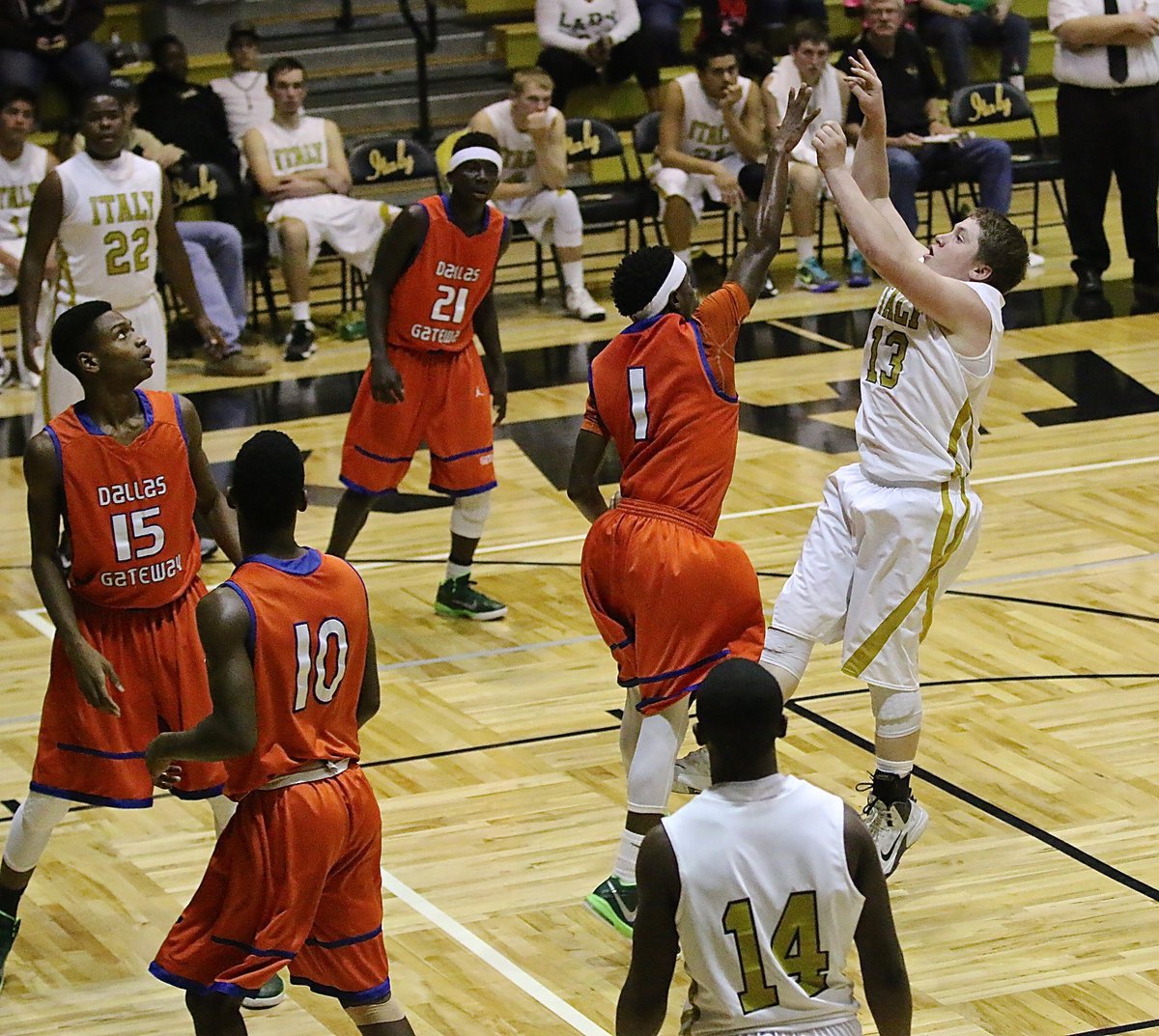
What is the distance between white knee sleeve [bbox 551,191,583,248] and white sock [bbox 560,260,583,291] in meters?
0.11

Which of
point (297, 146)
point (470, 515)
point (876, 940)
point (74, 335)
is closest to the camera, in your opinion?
point (876, 940)

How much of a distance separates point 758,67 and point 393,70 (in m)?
2.91

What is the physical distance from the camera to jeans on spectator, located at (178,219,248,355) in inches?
433

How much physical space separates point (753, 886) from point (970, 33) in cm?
1228

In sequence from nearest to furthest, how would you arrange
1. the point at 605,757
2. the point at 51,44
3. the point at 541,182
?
the point at 605,757 → the point at 541,182 → the point at 51,44

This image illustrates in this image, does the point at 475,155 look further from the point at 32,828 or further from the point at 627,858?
the point at 32,828

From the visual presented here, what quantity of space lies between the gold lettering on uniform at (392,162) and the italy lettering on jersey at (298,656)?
8592 millimetres

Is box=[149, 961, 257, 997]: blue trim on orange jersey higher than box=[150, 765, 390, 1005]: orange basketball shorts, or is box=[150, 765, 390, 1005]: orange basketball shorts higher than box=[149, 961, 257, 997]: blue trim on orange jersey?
box=[150, 765, 390, 1005]: orange basketball shorts

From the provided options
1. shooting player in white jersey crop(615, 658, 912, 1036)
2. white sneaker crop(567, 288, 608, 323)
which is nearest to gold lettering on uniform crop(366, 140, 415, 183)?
white sneaker crop(567, 288, 608, 323)

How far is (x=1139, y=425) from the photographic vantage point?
30.5 ft

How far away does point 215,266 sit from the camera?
11.3 metres

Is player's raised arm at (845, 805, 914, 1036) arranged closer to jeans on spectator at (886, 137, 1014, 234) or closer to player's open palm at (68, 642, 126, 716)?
player's open palm at (68, 642, 126, 716)

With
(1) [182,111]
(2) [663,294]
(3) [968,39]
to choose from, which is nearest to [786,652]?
(2) [663,294]

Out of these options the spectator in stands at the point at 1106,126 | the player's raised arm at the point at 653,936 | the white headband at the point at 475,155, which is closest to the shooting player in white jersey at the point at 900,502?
the white headband at the point at 475,155
